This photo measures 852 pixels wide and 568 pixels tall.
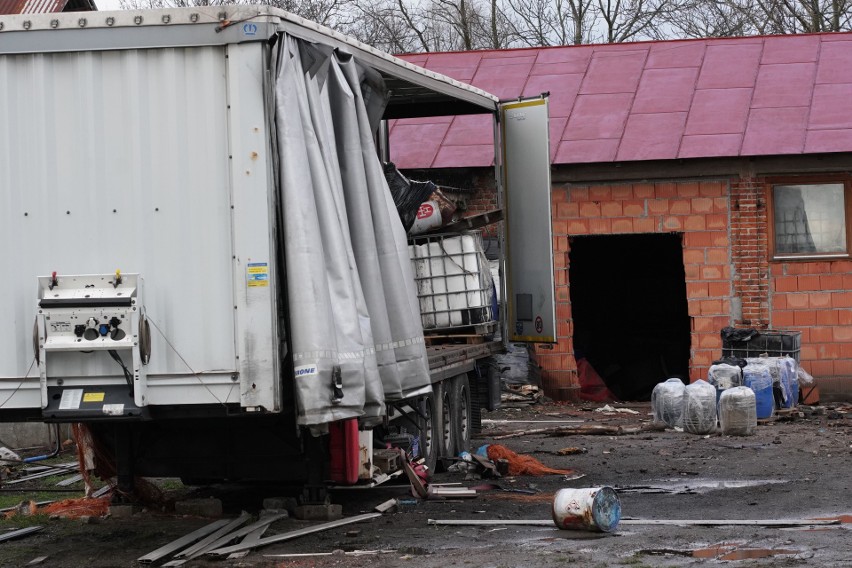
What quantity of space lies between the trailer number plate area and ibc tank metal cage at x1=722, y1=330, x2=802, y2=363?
1146 centimetres

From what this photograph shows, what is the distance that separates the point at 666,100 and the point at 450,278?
27.8ft

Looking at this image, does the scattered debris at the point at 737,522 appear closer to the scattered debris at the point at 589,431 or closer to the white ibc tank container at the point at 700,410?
the white ibc tank container at the point at 700,410

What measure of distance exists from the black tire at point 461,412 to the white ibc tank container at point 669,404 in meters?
2.82

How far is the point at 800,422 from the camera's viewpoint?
625 inches

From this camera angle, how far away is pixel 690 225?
18484mm

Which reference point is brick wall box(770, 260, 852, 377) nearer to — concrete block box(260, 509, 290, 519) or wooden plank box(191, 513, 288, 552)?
concrete block box(260, 509, 290, 519)

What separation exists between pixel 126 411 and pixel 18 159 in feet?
5.71

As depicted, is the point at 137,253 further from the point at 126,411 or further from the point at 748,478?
the point at 748,478

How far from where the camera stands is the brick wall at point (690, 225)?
725 inches

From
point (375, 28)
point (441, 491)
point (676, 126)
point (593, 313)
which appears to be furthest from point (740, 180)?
point (375, 28)

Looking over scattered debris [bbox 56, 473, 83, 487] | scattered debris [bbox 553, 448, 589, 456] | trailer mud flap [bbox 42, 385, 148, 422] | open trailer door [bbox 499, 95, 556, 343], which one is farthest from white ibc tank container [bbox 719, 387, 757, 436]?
trailer mud flap [bbox 42, 385, 148, 422]

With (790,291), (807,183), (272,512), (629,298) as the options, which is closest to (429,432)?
(272,512)

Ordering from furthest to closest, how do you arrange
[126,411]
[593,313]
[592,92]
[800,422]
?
1. [593,313]
2. [592,92]
3. [800,422]
4. [126,411]

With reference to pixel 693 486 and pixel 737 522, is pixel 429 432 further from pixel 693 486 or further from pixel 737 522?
pixel 737 522
